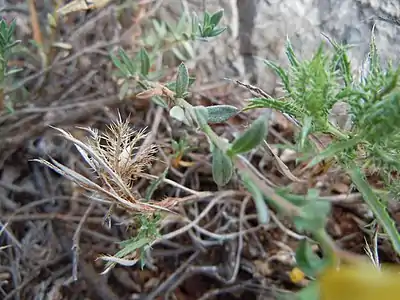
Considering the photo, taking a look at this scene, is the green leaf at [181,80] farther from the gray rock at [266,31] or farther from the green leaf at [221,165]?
the gray rock at [266,31]

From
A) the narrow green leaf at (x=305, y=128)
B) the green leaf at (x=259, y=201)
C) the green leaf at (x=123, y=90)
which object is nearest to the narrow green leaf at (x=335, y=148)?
the narrow green leaf at (x=305, y=128)

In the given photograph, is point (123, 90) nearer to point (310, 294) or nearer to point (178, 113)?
point (178, 113)

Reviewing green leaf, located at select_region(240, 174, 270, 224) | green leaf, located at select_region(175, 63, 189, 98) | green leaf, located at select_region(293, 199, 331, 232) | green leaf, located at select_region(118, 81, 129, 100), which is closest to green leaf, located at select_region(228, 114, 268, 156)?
green leaf, located at select_region(240, 174, 270, 224)

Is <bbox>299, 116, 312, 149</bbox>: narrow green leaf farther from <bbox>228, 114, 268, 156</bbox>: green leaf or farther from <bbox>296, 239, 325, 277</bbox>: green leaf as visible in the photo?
<bbox>296, 239, 325, 277</bbox>: green leaf

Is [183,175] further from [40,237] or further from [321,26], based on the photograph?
[321,26]

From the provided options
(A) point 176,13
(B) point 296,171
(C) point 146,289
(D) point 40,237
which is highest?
(A) point 176,13

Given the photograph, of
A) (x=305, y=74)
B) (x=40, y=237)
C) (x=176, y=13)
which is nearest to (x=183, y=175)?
(x=40, y=237)
